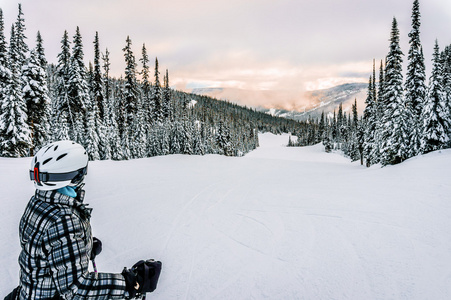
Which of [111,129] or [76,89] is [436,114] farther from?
[111,129]

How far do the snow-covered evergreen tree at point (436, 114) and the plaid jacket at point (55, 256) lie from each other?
29037 millimetres

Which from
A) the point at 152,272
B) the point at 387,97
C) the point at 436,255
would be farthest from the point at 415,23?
the point at 152,272

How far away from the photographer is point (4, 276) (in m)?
4.73

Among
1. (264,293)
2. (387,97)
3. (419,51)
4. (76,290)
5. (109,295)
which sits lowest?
(264,293)

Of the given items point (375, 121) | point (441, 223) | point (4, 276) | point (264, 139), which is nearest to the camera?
point (4, 276)

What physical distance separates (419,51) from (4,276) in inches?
1427

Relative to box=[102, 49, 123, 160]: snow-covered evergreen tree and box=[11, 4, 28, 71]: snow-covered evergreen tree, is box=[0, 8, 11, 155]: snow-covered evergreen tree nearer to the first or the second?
box=[11, 4, 28, 71]: snow-covered evergreen tree

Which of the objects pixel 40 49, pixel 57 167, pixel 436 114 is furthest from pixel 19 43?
pixel 436 114

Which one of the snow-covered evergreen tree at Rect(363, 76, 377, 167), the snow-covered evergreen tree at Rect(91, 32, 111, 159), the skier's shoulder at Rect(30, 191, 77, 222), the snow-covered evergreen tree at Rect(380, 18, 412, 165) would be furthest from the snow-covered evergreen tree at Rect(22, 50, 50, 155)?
the snow-covered evergreen tree at Rect(363, 76, 377, 167)

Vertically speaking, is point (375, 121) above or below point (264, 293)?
above

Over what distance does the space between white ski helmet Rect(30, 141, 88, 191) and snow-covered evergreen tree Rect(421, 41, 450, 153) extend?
2896 centimetres

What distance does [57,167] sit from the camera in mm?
2113

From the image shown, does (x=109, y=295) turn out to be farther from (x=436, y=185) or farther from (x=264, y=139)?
(x=264, y=139)

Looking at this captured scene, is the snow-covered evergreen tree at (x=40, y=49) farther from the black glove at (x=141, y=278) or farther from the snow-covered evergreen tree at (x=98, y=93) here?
the black glove at (x=141, y=278)
